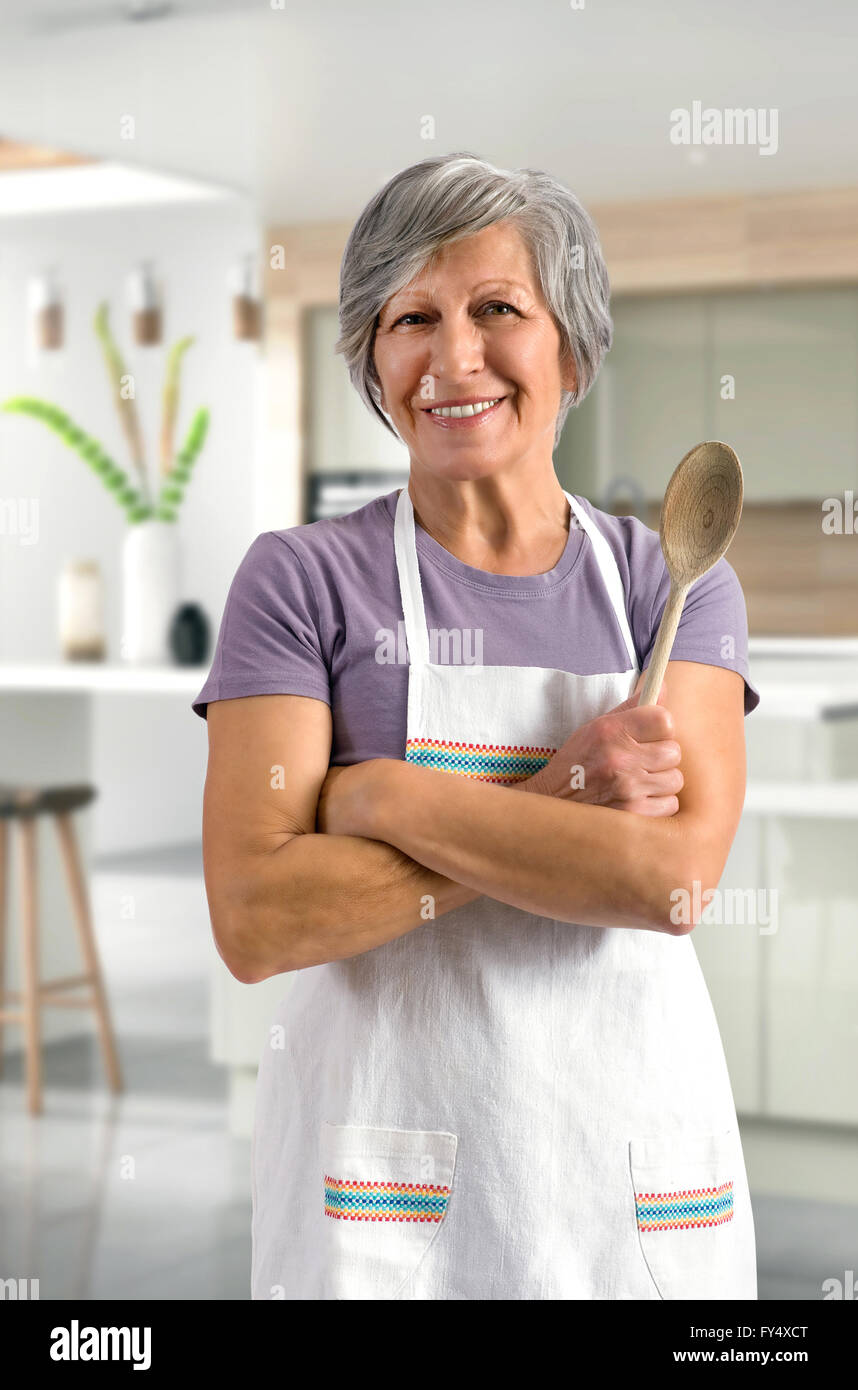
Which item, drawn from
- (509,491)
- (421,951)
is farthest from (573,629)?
(421,951)

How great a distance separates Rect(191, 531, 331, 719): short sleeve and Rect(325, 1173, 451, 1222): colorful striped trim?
29 centimetres

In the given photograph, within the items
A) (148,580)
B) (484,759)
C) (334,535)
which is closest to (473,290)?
(334,535)

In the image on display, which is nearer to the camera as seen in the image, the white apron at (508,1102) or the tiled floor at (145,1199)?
the white apron at (508,1102)

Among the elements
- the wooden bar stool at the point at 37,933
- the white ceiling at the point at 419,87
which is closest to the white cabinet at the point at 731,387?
the white ceiling at the point at 419,87

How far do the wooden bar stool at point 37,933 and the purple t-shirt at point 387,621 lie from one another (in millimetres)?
1574

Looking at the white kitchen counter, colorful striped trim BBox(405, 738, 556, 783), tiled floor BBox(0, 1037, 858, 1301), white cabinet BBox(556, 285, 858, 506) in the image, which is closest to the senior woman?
colorful striped trim BBox(405, 738, 556, 783)

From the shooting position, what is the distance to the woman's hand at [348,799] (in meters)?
0.80

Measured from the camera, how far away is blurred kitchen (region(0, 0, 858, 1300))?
6.89 ft

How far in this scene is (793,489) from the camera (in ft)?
11.6

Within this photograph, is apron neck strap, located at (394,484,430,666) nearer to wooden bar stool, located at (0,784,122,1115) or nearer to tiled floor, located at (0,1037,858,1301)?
tiled floor, located at (0,1037,858,1301)

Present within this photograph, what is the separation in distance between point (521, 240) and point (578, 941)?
42 centimetres

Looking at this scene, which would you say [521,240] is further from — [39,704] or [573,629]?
[39,704]

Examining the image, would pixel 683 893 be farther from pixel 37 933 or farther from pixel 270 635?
pixel 37 933

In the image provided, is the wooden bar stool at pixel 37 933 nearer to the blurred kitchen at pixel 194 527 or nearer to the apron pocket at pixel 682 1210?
the blurred kitchen at pixel 194 527
